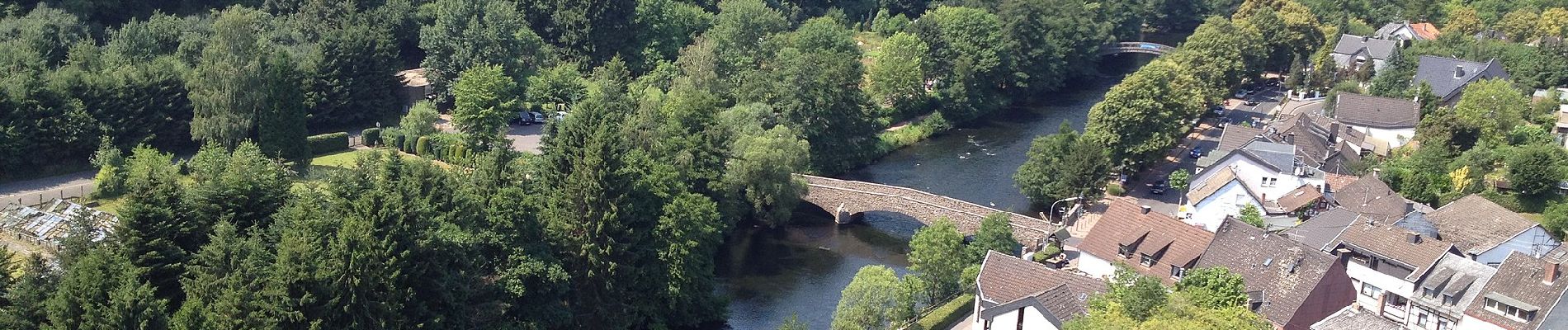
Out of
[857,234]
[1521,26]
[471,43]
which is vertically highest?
[471,43]

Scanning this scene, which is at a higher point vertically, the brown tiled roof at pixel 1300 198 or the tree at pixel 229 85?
the tree at pixel 229 85

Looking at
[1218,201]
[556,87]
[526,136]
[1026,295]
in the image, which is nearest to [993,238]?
[1026,295]

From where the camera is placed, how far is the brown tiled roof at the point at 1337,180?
206 ft

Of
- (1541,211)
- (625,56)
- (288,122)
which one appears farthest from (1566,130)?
(288,122)

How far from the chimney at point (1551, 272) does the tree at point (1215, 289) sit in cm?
1110

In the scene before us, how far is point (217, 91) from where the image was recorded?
59.9m

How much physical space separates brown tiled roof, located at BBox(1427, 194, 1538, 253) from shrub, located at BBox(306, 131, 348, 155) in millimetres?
48297

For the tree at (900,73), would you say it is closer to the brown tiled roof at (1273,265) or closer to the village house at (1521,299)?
the brown tiled roof at (1273,265)

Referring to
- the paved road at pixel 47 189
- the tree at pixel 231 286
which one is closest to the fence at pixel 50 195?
the paved road at pixel 47 189

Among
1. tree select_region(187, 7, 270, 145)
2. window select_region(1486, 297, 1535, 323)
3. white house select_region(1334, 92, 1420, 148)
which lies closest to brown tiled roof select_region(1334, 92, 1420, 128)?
white house select_region(1334, 92, 1420, 148)

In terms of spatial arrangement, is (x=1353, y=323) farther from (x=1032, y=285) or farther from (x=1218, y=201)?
(x=1218, y=201)

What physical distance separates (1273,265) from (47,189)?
4767 cm

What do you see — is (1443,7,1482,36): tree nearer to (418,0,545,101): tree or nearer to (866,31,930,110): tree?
(866,31,930,110): tree

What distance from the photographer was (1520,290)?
47188 mm
